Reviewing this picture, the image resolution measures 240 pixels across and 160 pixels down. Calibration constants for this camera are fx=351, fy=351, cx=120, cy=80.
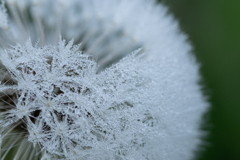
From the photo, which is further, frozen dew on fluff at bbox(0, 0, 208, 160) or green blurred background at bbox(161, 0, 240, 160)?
green blurred background at bbox(161, 0, 240, 160)

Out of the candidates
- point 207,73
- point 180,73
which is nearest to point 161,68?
point 180,73

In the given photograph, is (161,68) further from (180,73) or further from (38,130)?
(38,130)

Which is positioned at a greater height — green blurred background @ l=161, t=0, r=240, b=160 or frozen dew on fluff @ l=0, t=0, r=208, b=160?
green blurred background @ l=161, t=0, r=240, b=160

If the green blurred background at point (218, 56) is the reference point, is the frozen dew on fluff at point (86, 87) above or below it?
below

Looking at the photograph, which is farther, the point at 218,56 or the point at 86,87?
the point at 218,56
